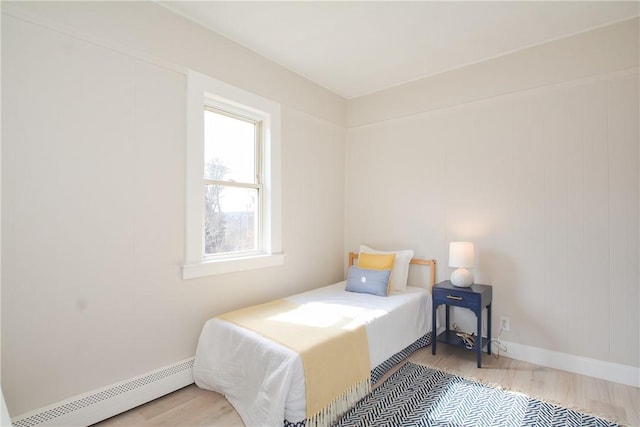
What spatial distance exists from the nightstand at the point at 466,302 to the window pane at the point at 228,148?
2.06 m

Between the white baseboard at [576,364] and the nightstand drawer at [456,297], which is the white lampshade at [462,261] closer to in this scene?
the nightstand drawer at [456,297]

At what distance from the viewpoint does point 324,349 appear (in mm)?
1952

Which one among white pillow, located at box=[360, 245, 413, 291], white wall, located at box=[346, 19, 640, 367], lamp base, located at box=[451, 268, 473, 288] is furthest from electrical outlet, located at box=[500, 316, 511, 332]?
white pillow, located at box=[360, 245, 413, 291]

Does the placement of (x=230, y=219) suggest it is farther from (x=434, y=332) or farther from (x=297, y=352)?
(x=434, y=332)

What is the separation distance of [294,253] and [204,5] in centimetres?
226

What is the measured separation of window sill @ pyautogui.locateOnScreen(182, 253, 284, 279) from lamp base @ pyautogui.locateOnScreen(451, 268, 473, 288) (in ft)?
5.38

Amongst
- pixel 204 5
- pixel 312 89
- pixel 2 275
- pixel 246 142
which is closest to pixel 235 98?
pixel 246 142

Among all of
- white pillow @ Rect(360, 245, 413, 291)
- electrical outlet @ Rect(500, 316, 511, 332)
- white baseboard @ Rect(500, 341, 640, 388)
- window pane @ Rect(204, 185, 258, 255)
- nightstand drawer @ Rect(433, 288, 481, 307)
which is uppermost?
window pane @ Rect(204, 185, 258, 255)

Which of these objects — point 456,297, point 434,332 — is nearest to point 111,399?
point 434,332

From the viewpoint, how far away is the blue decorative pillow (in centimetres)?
311

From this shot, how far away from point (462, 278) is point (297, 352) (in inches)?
70.7

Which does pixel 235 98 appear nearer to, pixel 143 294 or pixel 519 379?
pixel 143 294

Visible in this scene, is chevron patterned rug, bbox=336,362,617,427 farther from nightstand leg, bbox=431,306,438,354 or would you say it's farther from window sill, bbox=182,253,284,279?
window sill, bbox=182,253,284,279

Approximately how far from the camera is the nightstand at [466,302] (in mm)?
2742
